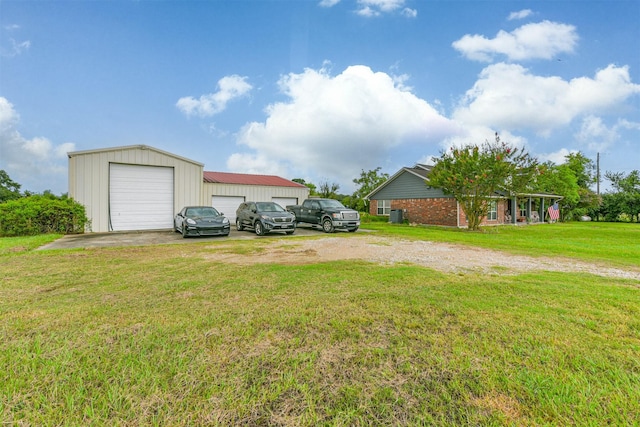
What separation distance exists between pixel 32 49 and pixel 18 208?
23.0 ft

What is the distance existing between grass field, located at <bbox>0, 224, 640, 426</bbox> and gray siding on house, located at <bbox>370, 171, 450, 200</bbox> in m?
18.3

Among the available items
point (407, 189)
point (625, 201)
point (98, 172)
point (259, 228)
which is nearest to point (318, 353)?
point (259, 228)

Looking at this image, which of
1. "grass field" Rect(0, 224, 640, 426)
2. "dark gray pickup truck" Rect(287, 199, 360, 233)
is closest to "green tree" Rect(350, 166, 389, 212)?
"dark gray pickup truck" Rect(287, 199, 360, 233)

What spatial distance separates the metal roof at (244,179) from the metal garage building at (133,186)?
2.83 meters

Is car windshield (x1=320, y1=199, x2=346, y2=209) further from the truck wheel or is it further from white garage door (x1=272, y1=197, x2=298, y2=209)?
white garage door (x1=272, y1=197, x2=298, y2=209)

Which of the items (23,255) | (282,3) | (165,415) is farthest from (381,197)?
(165,415)

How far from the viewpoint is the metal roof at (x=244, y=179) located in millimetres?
21127

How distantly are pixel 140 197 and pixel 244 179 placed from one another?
868 cm

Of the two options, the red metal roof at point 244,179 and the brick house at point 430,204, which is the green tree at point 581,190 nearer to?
the brick house at point 430,204

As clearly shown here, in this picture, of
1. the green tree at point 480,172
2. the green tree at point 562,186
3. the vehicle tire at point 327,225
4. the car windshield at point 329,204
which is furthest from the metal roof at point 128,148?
the green tree at point 562,186

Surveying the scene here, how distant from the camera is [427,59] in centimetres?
1428

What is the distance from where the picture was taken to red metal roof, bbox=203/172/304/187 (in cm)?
2119

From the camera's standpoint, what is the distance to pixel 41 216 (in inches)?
494

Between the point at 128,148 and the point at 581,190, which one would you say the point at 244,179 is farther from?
the point at 581,190
